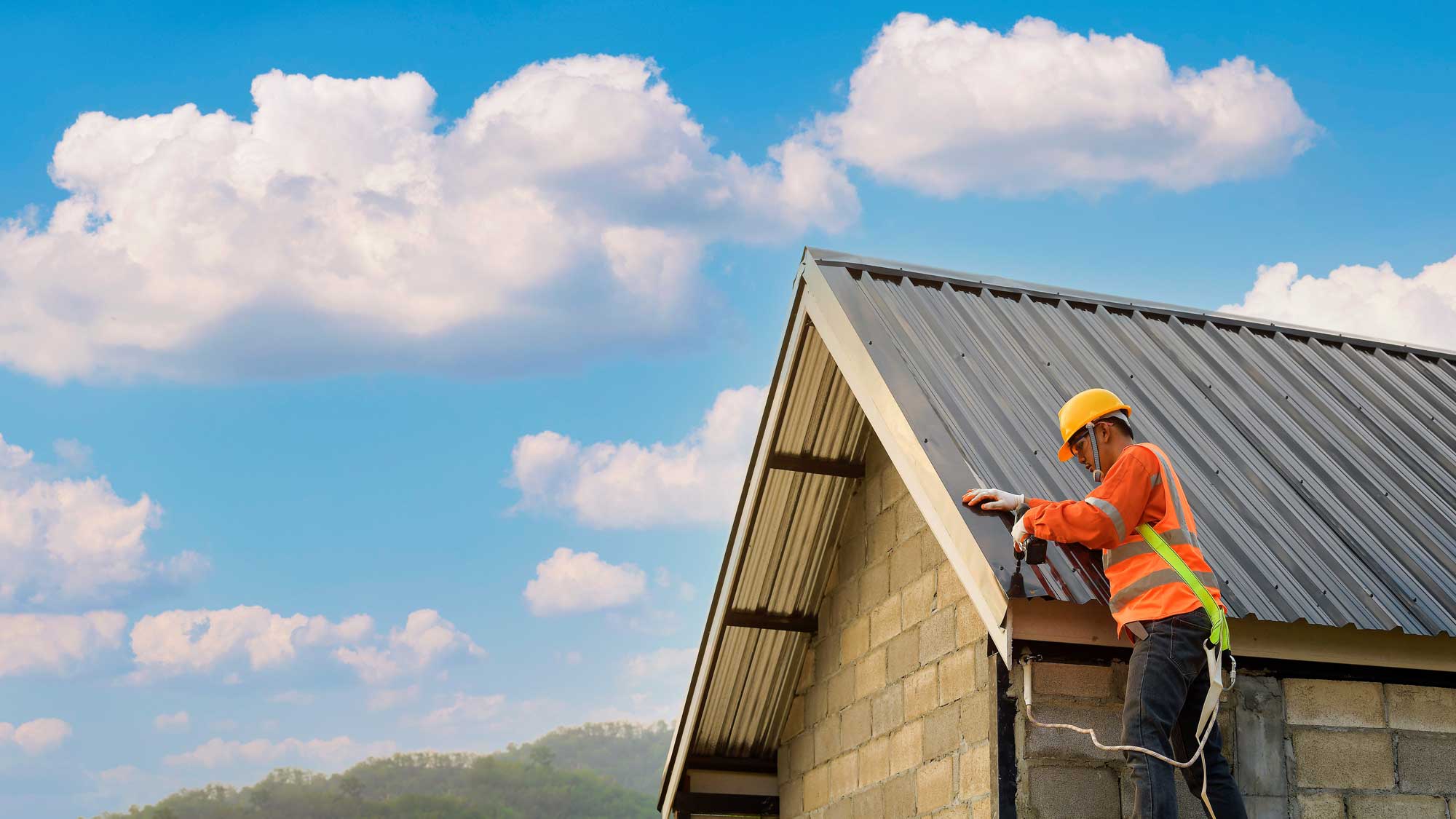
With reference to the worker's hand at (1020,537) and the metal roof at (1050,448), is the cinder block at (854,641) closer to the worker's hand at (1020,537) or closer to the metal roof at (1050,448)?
the metal roof at (1050,448)

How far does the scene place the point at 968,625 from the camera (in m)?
7.20

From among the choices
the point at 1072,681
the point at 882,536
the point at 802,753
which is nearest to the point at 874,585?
the point at 882,536

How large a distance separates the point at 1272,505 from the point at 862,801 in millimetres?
3005

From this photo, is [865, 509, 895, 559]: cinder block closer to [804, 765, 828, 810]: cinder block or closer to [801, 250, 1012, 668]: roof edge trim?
[801, 250, 1012, 668]: roof edge trim

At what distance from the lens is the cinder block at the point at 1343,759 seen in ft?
20.4

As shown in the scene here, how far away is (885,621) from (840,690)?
87 centimetres

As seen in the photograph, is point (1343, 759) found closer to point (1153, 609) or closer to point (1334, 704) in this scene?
point (1334, 704)

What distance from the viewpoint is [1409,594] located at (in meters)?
6.48

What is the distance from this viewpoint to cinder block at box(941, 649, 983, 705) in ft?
23.1

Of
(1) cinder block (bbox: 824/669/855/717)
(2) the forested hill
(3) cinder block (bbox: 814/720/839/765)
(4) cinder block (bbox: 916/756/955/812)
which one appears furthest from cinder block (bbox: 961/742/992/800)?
(2) the forested hill

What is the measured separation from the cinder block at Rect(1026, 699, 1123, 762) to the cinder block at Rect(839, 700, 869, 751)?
8.17 feet

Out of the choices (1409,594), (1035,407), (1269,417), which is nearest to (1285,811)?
(1409,594)

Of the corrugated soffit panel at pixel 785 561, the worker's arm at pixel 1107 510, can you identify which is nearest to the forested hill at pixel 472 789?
the corrugated soffit panel at pixel 785 561

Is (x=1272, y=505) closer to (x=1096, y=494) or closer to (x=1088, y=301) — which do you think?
(x=1096, y=494)
